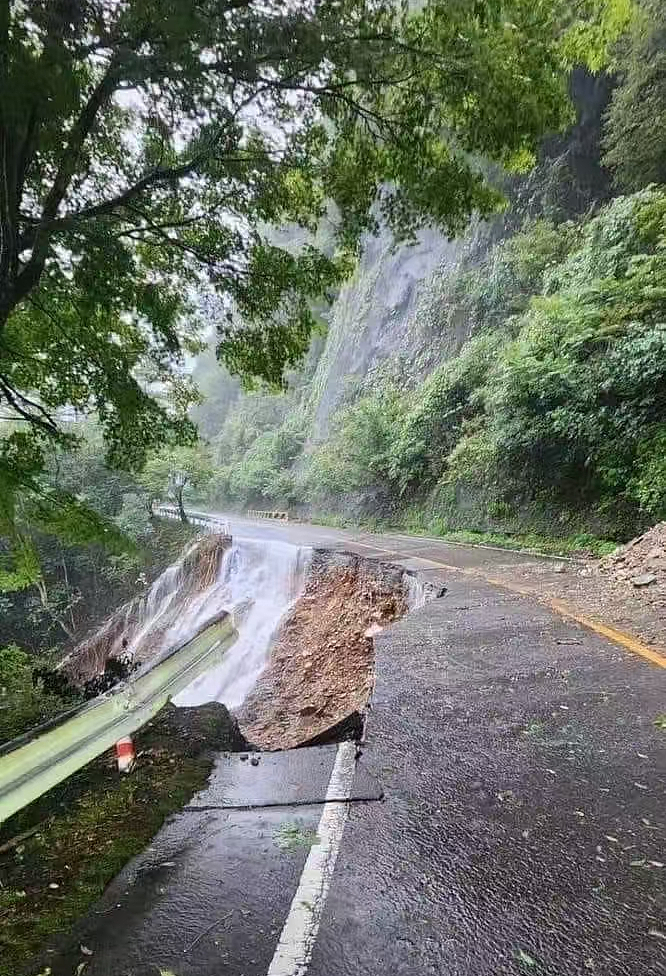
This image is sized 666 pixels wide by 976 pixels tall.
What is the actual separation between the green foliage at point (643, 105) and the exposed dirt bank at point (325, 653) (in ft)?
37.3

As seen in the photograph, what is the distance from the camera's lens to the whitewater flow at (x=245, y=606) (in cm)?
935

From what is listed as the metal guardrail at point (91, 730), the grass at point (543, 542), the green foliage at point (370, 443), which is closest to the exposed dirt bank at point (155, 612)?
the green foliage at point (370, 443)

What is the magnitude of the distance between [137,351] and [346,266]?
2411mm

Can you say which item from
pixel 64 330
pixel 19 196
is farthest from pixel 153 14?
pixel 64 330

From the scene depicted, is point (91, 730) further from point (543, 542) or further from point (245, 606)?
point (245, 606)

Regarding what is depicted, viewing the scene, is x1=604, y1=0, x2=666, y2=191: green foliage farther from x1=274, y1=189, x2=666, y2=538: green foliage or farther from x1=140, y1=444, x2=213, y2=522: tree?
x1=140, y1=444, x2=213, y2=522: tree

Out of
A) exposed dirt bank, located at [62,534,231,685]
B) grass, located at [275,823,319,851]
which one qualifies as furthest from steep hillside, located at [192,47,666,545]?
exposed dirt bank, located at [62,534,231,685]

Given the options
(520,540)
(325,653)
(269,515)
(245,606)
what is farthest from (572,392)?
(269,515)

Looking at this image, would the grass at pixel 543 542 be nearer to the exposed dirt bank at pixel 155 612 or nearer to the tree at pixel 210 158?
the tree at pixel 210 158

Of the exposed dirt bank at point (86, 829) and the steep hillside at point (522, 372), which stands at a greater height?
the steep hillside at point (522, 372)

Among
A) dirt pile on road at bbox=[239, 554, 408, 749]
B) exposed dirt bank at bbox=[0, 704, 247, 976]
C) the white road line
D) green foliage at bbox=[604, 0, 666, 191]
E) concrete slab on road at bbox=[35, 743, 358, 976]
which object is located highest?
green foliage at bbox=[604, 0, 666, 191]

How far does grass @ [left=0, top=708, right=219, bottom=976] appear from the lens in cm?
191

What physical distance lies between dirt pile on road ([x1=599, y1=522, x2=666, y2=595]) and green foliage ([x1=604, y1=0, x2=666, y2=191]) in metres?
9.71

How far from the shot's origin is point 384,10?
Result: 3820 millimetres
